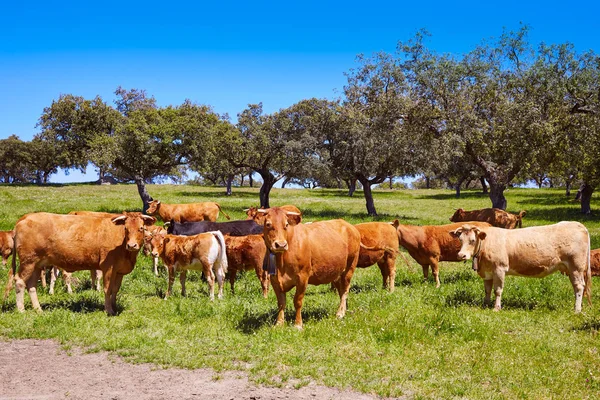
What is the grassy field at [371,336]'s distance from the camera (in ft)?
22.3

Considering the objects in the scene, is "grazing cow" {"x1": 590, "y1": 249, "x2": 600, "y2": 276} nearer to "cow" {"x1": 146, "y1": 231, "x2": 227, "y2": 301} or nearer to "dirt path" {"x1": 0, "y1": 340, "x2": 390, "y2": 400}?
"cow" {"x1": 146, "y1": 231, "x2": 227, "y2": 301}

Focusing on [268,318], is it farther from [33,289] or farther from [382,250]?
[33,289]

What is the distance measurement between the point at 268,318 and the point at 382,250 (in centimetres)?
436

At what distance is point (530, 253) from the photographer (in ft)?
35.4

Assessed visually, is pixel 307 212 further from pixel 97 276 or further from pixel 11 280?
pixel 11 280

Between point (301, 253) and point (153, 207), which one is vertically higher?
point (153, 207)

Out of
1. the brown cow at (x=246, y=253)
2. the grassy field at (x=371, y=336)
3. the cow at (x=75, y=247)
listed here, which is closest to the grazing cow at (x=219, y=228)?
the brown cow at (x=246, y=253)

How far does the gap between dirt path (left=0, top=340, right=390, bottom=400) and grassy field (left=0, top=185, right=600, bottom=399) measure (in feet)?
0.79

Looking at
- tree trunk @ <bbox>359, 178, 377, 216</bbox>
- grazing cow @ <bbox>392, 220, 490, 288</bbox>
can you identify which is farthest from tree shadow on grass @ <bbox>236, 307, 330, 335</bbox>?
tree trunk @ <bbox>359, 178, 377, 216</bbox>

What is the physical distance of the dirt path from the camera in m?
6.37

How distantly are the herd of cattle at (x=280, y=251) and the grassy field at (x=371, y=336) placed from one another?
62 centimetres

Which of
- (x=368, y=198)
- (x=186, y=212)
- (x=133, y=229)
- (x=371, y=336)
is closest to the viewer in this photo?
(x=371, y=336)

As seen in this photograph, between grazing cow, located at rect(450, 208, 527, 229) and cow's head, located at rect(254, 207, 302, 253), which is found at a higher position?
cow's head, located at rect(254, 207, 302, 253)

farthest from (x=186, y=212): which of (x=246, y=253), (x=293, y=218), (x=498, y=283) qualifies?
(x=498, y=283)
